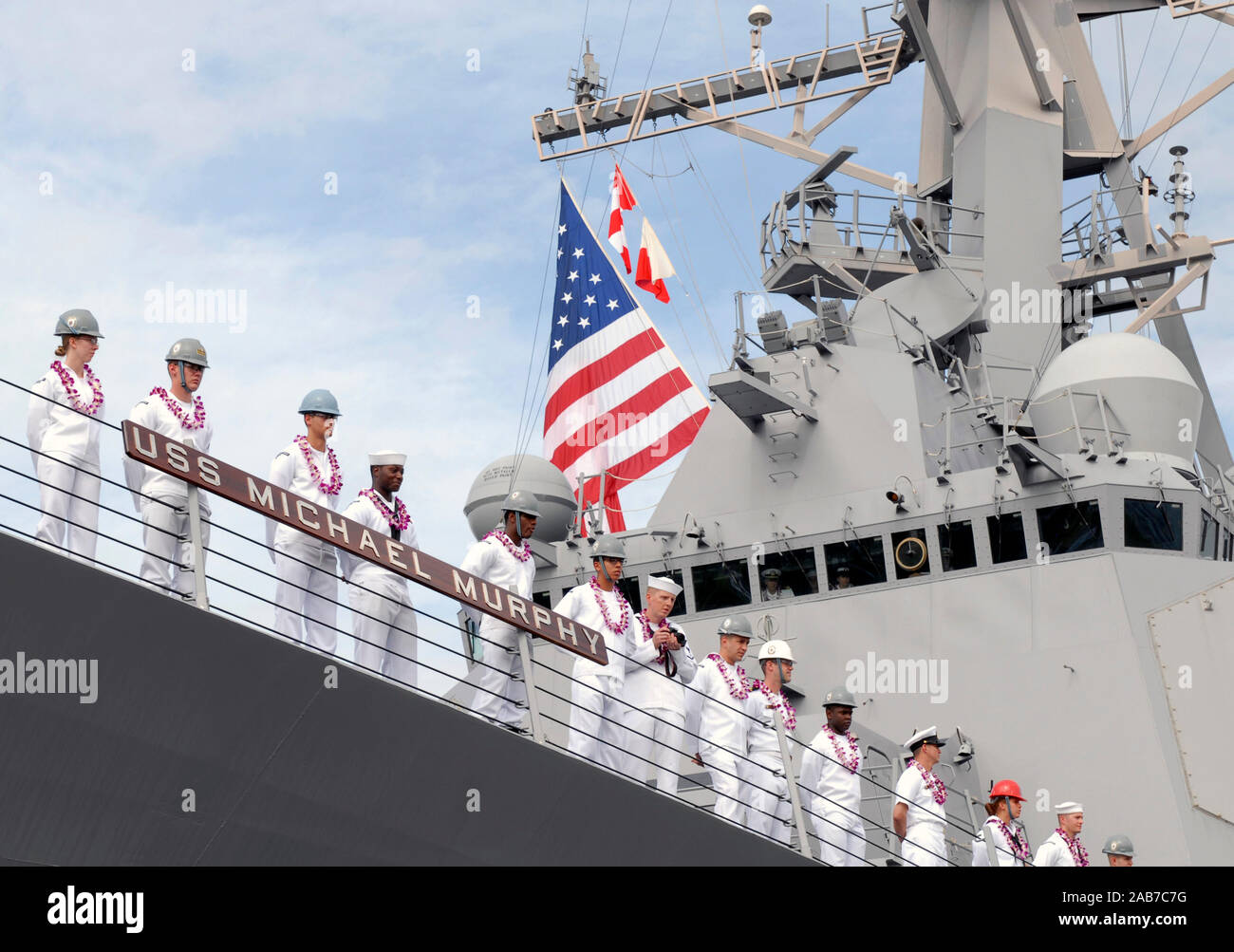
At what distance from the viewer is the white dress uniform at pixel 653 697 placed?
7.59 meters

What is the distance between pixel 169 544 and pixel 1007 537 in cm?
693

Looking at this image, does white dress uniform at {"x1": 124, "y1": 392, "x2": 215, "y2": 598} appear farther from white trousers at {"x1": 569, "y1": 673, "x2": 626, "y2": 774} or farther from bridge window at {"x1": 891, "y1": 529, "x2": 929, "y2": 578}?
bridge window at {"x1": 891, "y1": 529, "x2": 929, "y2": 578}

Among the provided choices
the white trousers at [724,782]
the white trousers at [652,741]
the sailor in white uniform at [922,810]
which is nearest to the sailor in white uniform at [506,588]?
the white trousers at [652,741]

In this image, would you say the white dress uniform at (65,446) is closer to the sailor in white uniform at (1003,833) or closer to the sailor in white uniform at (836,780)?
the sailor in white uniform at (836,780)

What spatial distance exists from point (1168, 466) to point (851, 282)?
12.8ft

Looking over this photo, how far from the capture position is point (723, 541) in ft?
41.1

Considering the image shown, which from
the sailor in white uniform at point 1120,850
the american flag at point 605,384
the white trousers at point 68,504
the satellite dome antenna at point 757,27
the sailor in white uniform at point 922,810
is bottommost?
the sailor in white uniform at point 1120,850

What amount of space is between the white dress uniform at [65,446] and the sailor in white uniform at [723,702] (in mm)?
3023

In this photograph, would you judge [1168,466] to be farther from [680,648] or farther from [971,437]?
[680,648]

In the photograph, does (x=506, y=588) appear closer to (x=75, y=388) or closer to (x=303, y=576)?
(x=303, y=576)

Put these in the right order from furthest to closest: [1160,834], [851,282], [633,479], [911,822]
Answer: [633,479]
[851,282]
[1160,834]
[911,822]

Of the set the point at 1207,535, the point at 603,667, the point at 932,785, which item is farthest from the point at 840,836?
the point at 1207,535
